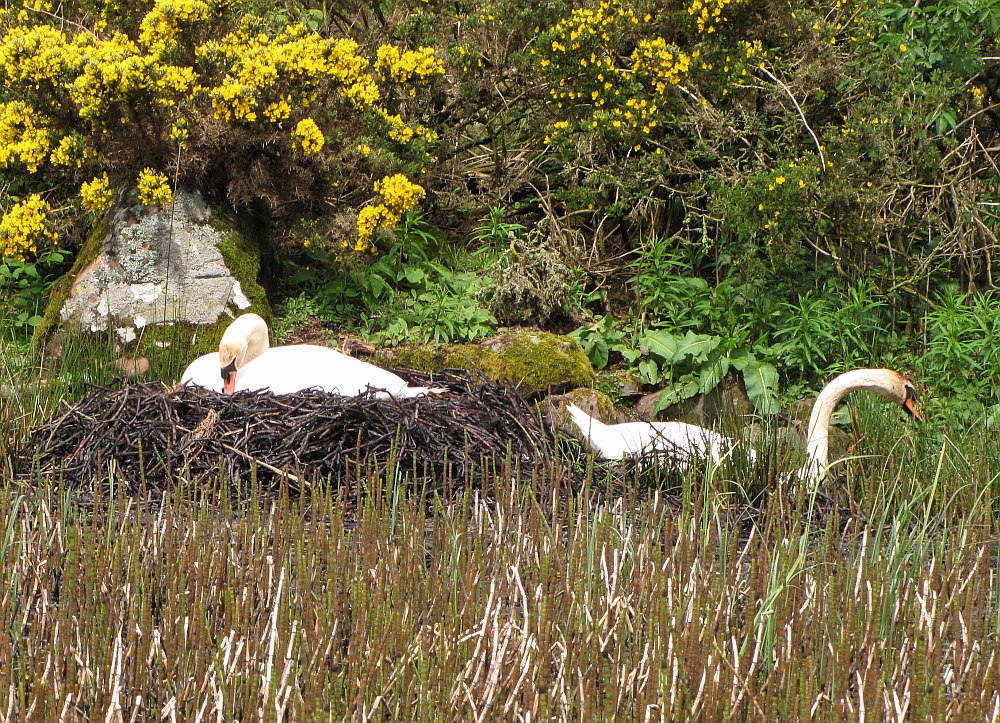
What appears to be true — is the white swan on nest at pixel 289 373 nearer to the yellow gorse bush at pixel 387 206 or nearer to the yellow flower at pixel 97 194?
the yellow gorse bush at pixel 387 206

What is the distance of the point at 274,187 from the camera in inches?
278

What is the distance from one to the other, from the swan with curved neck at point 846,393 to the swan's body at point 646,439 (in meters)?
0.46

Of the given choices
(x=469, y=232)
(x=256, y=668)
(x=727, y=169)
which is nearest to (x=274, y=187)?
(x=469, y=232)

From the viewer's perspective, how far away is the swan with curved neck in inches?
191

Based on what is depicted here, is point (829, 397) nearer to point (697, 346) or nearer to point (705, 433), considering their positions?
point (705, 433)

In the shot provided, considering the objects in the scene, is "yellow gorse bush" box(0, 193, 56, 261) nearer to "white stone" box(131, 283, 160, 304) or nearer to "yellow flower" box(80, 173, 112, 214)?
"yellow flower" box(80, 173, 112, 214)

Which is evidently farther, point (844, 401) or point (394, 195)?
point (394, 195)

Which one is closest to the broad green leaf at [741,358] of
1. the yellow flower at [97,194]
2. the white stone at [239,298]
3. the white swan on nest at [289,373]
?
the white swan on nest at [289,373]

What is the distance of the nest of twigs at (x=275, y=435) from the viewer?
443cm

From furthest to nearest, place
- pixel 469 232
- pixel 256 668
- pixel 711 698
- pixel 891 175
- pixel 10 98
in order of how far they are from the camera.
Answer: pixel 469 232 < pixel 10 98 < pixel 891 175 < pixel 256 668 < pixel 711 698

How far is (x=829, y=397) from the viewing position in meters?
5.04

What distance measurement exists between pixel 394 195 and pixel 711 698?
17.0ft

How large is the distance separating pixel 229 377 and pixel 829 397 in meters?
2.73

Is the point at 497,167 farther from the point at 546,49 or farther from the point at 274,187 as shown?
the point at 274,187
